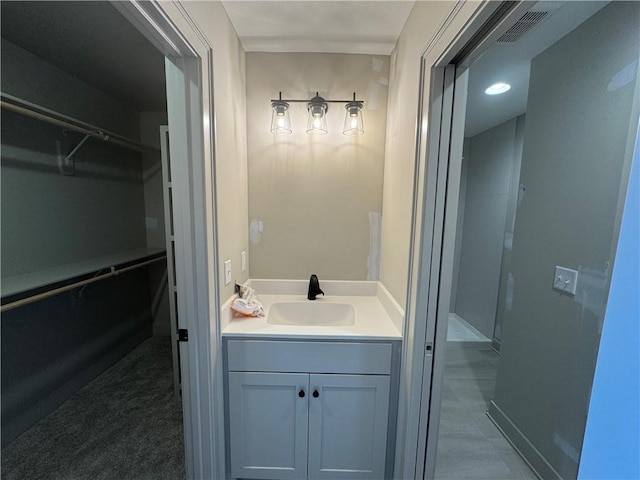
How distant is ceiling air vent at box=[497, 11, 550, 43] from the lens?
1.09 meters

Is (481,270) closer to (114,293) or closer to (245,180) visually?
(245,180)

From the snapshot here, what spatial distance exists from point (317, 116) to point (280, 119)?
0.22 m

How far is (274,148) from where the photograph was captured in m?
1.59

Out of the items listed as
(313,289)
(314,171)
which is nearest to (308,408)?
(313,289)

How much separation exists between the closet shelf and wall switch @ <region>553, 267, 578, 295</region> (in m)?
2.71

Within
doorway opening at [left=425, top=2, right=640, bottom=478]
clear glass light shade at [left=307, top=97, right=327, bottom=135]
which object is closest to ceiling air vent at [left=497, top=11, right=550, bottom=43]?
doorway opening at [left=425, top=2, right=640, bottom=478]

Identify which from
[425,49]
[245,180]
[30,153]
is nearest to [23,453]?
[30,153]

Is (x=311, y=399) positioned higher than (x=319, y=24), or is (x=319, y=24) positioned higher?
(x=319, y=24)

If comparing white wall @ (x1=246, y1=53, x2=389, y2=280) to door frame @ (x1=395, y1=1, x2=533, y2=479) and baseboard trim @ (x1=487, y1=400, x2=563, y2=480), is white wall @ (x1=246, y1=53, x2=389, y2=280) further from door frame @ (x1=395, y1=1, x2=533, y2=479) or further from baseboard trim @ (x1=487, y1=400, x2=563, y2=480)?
baseboard trim @ (x1=487, y1=400, x2=563, y2=480)

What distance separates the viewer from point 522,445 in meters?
1.49

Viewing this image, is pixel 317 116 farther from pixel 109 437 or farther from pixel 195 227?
pixel 109 437

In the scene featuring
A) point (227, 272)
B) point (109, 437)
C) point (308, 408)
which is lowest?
point (109, 437)

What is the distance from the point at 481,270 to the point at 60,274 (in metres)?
3.65

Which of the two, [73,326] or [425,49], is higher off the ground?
[425,49]
